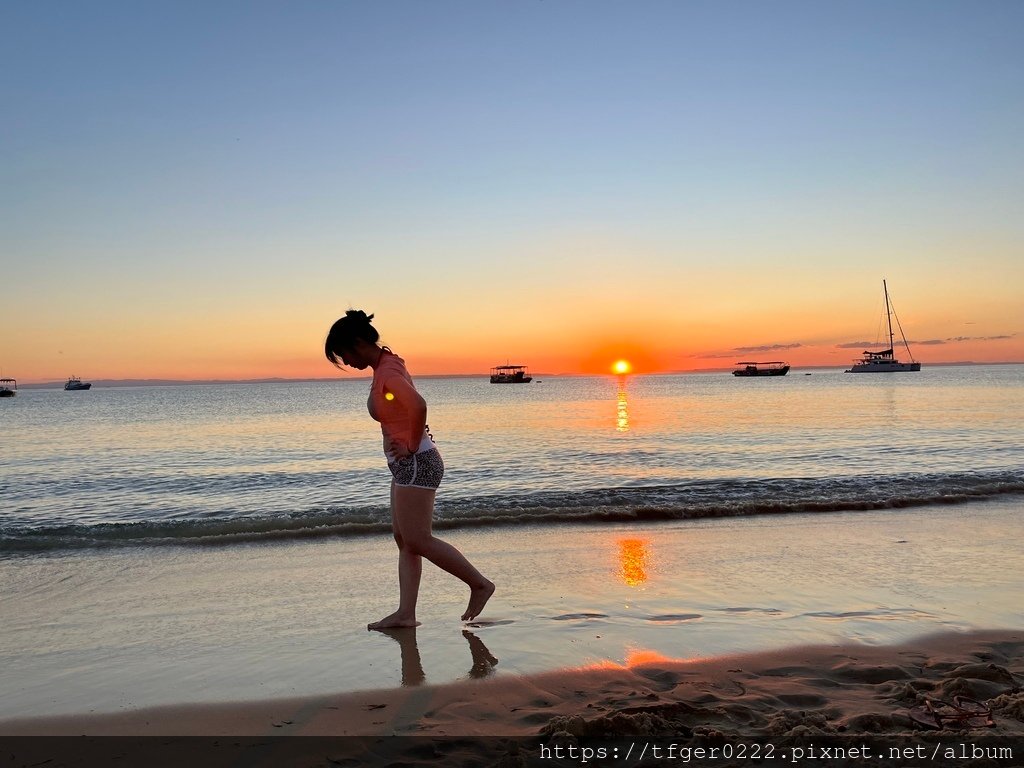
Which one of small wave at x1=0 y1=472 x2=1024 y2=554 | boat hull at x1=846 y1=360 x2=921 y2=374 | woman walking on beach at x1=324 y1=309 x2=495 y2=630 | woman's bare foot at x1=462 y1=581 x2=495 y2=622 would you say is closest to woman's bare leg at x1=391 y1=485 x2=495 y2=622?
woman walking on beach at x1=324 y1=309 x2=495 y2=630

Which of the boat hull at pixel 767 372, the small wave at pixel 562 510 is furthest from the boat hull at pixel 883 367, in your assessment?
the small wave at pixel 562 510

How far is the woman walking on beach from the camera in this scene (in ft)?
15.4

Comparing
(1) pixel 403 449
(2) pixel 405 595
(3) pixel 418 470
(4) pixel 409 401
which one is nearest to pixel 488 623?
(2) pixel 405 595

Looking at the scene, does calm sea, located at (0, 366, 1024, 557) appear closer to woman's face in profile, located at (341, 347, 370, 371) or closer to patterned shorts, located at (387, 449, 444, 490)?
patterned shorts, located at (387, 449, 444, 490)

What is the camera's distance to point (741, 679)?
4.11m

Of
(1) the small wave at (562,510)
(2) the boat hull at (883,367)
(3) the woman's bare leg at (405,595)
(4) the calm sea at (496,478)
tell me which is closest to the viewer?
(3) the woman's bare leg at (405,595)

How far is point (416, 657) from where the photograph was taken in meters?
4.64

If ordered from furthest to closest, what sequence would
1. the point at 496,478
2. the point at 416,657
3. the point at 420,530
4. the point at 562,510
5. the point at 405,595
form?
the point at 496,478
the point at 562,510
the point at 405,595
the point at 420,530
the point at 416,657

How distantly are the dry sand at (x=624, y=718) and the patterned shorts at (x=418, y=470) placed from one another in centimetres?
129

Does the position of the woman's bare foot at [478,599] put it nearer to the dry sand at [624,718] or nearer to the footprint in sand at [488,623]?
the footprint in sand at [488,623]

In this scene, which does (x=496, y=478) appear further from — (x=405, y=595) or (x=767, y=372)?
(x=767, y=372)

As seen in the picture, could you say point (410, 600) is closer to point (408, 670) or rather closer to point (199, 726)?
point (408, 670)

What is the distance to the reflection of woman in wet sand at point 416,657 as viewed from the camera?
4.30 meters

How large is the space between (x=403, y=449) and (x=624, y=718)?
2172 millimetres
